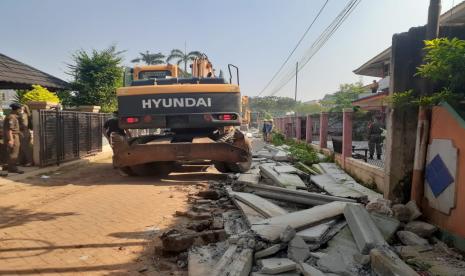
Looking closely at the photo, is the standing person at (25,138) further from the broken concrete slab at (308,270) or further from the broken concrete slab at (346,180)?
the broken concrete slab at (308,270)

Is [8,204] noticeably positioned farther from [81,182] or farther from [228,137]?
[228,137]

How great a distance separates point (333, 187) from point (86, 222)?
14.7ft

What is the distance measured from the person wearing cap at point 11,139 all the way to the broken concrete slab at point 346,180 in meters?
7.95

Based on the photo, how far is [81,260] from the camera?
396 cm

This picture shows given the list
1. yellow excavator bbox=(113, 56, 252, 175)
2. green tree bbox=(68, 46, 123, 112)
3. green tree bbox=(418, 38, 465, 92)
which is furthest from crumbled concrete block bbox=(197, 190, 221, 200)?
green tree bbox=(68, 46, 123, 112)

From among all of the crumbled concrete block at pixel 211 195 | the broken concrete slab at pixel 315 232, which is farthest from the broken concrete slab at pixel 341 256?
the crumbled concrete block at pixel 211 195

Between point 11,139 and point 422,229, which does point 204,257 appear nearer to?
point 422,229

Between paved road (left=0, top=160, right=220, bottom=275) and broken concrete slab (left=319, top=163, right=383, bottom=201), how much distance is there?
311 cm

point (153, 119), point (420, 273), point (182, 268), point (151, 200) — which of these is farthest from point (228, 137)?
point (420, 273)

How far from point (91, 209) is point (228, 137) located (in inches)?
158

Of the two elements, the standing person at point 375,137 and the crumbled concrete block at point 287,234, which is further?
the standing person at point 375,137

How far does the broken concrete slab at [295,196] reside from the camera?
18.0ft

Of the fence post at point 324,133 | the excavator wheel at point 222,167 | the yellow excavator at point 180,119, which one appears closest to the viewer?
the yellow excavator at point 180,119

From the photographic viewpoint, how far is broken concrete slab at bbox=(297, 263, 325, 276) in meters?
3.20
